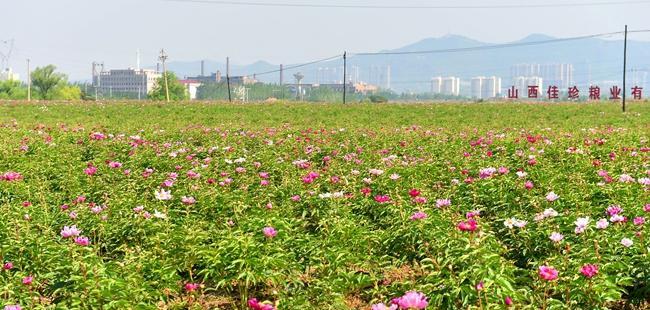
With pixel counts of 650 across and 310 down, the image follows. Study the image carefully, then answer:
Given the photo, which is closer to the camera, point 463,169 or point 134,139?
point 463,169

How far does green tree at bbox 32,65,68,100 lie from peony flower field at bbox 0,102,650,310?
91205mm

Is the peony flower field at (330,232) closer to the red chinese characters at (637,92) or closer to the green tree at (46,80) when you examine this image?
the red chinese characters at (637,92)

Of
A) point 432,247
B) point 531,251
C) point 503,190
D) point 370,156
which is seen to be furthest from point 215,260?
point 370,156

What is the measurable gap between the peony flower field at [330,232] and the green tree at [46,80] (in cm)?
9120

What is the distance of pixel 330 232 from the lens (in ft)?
16.5

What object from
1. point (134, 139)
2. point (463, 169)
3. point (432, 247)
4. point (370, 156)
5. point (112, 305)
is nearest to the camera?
point (112, 305)

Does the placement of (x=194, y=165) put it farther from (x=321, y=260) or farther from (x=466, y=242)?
(x=466, y=242)

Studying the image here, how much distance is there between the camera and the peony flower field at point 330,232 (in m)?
3.67

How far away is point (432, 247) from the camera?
452 cm

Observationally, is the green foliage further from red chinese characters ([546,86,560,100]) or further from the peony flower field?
the peony flower field

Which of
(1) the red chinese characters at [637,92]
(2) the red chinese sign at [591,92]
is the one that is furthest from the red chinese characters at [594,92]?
(1) the red chinese characters at [637,92]

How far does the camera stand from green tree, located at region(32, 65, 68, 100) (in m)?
91.4

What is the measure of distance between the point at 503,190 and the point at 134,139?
24.8 ft

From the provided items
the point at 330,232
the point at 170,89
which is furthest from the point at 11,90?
the point at 330,232
